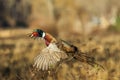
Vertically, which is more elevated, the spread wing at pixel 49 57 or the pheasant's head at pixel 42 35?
the pheasant's head at pixel 42 35

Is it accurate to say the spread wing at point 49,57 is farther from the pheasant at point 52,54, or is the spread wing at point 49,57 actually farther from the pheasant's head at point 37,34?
the pheasant's head at point 37,34

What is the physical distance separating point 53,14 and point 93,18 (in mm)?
1855

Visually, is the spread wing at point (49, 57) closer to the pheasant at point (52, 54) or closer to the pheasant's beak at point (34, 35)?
the pheasant at point (52, 54)

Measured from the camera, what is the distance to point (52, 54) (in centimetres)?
531

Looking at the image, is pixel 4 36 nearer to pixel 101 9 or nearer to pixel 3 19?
pixel 3 19

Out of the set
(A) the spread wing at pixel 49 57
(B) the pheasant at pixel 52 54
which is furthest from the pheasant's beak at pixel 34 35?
(A) the spread wing at pixel 49 57

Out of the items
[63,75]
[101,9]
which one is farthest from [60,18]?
[63,75]

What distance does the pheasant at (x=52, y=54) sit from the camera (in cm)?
521

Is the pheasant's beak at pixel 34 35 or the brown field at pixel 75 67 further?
the brown field at pixel 75 67

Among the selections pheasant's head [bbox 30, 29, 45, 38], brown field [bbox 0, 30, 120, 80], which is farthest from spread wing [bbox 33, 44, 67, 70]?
brown field [bbox 0, 30, 120, 80]

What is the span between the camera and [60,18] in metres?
23.9

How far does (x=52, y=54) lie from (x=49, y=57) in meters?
0.06

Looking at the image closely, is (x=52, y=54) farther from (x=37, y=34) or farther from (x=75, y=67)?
(x=75, y=67)

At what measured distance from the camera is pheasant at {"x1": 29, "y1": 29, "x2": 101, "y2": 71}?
17.1ft
